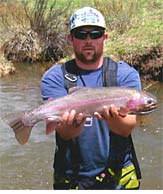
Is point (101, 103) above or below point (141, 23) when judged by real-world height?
above

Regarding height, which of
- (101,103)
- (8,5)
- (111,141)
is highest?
(101,103)

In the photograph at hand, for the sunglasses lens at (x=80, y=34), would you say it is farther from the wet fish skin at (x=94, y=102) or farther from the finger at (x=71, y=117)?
the finger at (x=71, y=117)

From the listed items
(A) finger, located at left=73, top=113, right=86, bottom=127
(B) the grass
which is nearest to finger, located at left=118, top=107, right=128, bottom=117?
(A) finger, located at left=73, top=113, right=86, bottom=127

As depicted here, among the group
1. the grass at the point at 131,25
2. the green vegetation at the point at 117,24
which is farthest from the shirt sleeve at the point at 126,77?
the grass at the point at 131,25

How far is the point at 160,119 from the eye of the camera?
10641mm

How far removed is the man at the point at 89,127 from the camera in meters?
3.31

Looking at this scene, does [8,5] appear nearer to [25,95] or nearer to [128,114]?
[25,95]

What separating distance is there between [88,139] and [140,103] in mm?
415

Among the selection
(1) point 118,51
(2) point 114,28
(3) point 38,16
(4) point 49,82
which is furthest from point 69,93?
(3) point 38,16

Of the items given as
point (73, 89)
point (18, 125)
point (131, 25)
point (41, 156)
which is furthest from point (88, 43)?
point (131, 25)

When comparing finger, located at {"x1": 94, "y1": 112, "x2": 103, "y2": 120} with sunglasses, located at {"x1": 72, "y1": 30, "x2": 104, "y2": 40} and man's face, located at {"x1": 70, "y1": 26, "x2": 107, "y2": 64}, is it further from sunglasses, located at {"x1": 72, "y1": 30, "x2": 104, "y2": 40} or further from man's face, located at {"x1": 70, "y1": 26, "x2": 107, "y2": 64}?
sunglasses, located at {"x1": 72, "y1": 30, "x2": 104, "y2": 40}

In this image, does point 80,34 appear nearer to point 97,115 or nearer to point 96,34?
point 96,34

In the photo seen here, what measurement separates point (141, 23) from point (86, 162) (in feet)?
49.7

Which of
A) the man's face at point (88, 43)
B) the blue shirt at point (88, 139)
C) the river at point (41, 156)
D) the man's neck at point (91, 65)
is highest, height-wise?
the man's face at point (88, 43)
